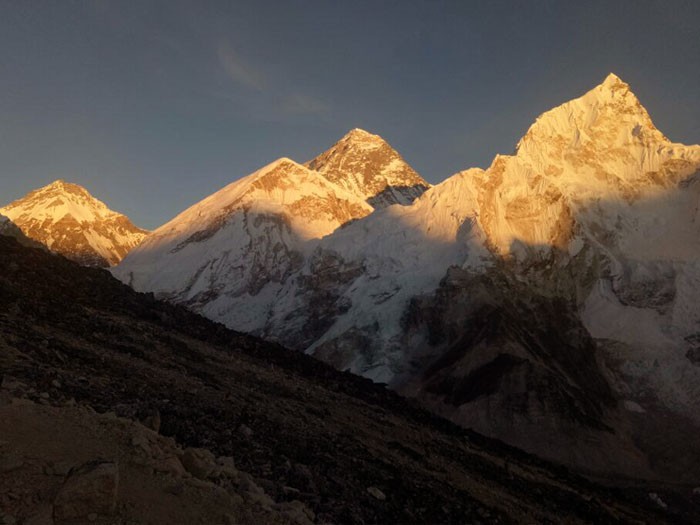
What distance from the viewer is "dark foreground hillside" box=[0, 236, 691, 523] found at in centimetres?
947

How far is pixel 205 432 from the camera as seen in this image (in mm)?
14055

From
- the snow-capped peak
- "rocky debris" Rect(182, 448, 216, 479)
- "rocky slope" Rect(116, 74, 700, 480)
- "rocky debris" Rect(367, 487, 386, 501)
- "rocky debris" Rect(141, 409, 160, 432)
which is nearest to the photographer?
"rocky debris" Rect(182, 448, 216, 479)

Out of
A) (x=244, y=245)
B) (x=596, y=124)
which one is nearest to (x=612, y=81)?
(x=596, y=124)

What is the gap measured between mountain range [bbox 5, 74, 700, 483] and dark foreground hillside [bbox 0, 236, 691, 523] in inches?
1992

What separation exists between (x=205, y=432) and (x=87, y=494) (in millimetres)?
5893

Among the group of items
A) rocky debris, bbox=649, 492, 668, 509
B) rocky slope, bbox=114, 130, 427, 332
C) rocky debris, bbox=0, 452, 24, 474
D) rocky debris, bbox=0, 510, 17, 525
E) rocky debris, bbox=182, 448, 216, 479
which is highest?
rocky slope, bbox=114, 130, 427, 332

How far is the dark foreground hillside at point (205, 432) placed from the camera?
9469 mm

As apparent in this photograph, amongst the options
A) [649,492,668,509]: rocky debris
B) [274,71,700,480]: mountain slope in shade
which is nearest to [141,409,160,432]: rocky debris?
[649,492,668,509]: rocky debris

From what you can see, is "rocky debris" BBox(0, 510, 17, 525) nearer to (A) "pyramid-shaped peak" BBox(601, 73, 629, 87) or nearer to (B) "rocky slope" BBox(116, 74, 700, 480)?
(B) "rocky slope" BBox(116, 74, 700, 480)

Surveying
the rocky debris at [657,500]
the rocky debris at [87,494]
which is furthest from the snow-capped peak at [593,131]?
the rocky debris at [87,494]

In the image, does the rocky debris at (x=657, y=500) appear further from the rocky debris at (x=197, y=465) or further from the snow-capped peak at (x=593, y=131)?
the snow-capped peak at (x=593, y=131)

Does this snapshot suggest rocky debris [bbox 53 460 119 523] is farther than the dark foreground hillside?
No

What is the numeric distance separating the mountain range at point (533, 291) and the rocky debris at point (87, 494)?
246ft

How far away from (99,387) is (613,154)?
138 m
